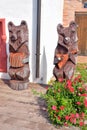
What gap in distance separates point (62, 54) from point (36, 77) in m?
1.41

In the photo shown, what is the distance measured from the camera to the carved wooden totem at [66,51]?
5910 millimetres

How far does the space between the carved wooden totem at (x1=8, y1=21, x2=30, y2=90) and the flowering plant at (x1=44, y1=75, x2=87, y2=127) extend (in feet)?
5.05

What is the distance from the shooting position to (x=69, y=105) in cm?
462

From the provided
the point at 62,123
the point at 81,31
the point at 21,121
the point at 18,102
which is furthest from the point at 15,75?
the point at 81,31

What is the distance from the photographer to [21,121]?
477 cm

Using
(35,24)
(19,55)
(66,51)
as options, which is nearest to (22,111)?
(19,55)

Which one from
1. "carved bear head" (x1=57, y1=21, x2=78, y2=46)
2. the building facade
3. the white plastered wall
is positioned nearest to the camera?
"carved bear head" (x1=57, y1=21, x2=78, y2=46)

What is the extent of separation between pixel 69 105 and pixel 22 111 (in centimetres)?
113

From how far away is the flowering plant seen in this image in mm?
4512

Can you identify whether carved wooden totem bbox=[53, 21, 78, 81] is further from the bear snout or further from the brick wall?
the brick wall

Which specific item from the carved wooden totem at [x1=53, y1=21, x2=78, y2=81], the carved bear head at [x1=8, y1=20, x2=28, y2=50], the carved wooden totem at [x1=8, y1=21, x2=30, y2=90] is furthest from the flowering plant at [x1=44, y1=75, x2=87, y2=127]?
the carved bear head at [x1=8, y1=20, x2=28, y2=50]

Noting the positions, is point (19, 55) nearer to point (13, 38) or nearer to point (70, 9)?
point (13, 38)

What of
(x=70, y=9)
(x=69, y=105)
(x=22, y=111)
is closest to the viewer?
(x=69, y=105)

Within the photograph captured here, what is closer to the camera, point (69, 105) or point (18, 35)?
point (69, 105)
